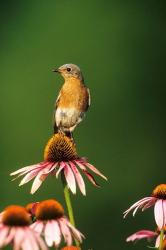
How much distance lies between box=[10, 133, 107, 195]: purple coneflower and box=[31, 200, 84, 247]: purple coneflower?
234 millimetres

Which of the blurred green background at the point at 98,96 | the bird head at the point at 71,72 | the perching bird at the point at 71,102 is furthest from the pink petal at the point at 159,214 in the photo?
the blurred green background at the point at 98,96

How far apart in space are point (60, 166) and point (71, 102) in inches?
63.6

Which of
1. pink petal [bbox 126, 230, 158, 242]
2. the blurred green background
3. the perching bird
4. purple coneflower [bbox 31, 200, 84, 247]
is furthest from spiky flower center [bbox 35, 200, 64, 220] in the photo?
the blurred green background

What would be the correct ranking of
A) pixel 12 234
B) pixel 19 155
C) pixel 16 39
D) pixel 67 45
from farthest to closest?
pixel 16 39
pixel 67 45
pixel 19 155
pixel 12 234

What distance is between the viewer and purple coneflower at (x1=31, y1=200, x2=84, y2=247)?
281 cm

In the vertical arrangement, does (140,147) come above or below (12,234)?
below

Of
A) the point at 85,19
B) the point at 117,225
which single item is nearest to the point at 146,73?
the point at 85,19

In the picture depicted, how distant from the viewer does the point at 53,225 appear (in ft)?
9.88

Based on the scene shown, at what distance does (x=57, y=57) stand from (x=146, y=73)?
285 cm

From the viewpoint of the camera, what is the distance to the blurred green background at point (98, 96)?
16359 millimetres

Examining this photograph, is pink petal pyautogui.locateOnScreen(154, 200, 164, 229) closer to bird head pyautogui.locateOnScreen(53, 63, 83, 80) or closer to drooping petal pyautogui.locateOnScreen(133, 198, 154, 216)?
drooping petal pyautogui.locateOnScreen(133, 198, 154, 216)

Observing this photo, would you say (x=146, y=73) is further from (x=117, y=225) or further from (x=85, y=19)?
(x=117, y=225)

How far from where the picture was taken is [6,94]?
23281mm

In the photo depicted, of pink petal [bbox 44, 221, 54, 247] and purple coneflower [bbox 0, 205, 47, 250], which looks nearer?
purple coneflower [bbox 0, 205, 47, 250]
